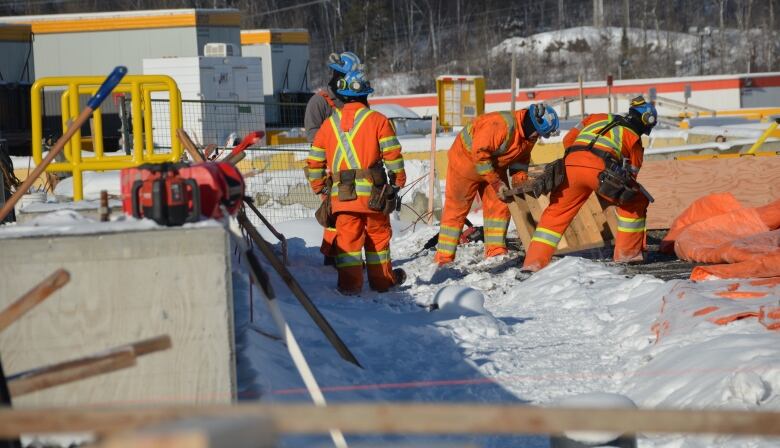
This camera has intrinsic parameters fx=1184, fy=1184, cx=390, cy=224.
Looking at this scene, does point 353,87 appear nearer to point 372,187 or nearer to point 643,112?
point 372,187

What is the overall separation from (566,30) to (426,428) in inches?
2055

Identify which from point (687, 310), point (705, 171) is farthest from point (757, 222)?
point (687, 310)

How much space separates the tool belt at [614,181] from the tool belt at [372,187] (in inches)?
67.8

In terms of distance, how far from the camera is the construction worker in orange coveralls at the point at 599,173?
952 cm

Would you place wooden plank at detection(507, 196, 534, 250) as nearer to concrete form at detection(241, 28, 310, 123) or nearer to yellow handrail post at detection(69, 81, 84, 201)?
yellow handrail post at detection(69, 81, 84, 201)

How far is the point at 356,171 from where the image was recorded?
9.02m

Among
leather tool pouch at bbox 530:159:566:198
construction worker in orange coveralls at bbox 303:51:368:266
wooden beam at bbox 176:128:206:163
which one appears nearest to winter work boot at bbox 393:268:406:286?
construction worker in orange coveralls at bbox 303:51:368:266

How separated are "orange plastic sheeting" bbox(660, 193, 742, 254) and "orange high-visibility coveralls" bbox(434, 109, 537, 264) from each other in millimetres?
1477

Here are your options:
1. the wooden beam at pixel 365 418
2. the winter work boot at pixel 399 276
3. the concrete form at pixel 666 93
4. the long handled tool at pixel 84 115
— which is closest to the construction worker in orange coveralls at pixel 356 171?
the winter work boot at pixel 399 276

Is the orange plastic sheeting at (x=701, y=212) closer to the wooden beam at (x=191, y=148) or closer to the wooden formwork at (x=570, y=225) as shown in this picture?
the wooden formwork at (x=570, y=225)

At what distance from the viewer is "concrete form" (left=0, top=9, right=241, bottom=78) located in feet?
85.0

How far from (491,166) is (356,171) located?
1.33 m

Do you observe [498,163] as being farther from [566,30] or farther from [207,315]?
[566,30]

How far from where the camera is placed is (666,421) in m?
2.60
